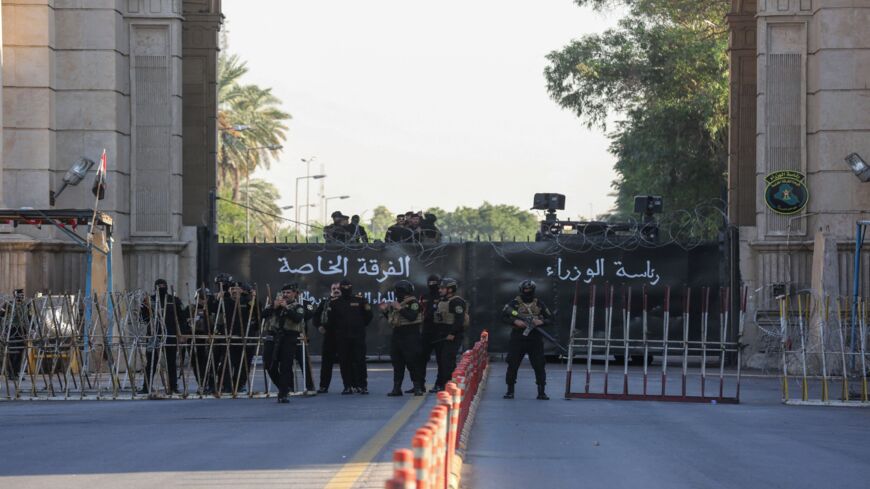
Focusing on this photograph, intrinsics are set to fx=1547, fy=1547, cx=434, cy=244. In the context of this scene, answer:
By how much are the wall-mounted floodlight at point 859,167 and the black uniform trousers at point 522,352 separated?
373 inches

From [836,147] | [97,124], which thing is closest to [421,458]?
[97,124]

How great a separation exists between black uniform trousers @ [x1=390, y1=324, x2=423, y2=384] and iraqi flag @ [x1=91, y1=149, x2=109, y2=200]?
632 cm

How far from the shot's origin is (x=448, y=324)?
21.8 meters

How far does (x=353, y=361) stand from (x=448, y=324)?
147 cm

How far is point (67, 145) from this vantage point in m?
28.8

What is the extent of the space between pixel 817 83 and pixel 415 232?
8298mm

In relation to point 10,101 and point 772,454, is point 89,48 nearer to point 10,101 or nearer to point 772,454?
point 10,101

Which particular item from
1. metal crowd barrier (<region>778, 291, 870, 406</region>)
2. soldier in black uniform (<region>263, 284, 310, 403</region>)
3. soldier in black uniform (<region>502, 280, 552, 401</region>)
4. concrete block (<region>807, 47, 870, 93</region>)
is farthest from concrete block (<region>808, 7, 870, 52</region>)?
soldier in black uniform (<region>263, 284, 310, 403</region>)

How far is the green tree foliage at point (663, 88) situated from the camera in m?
46.4

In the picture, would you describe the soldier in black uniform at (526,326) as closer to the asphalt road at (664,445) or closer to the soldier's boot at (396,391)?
the asphalt road at (664,445)

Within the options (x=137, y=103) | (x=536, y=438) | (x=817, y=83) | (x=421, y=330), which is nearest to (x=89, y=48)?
(x=137, y=103)

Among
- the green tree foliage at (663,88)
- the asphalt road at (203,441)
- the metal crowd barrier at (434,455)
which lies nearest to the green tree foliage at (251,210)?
the green tree foliage at (663,88)

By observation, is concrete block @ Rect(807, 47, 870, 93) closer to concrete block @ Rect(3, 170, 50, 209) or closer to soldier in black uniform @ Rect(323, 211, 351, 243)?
soldier in black uniform @ Rect(323, 211, 351, 243)

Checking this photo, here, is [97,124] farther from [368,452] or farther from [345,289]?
[368,452]
